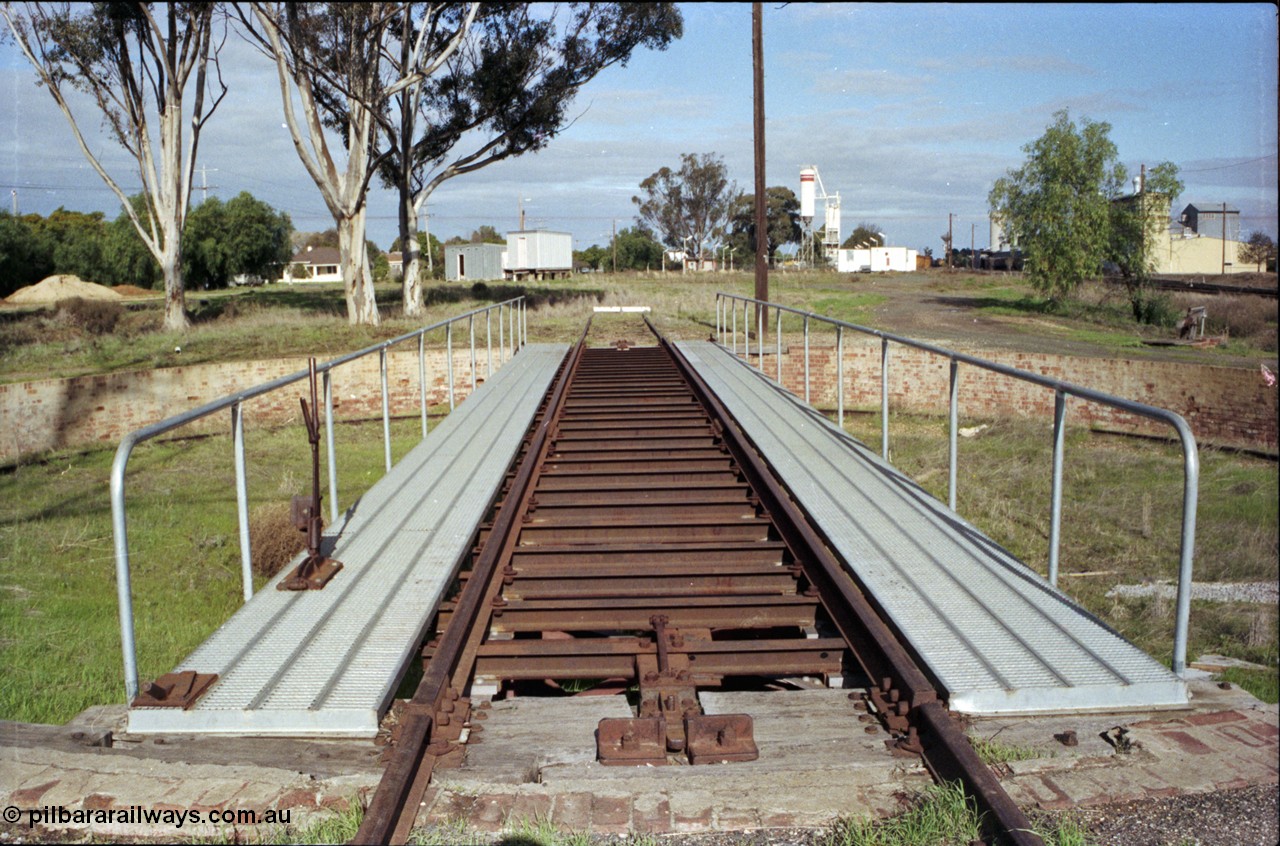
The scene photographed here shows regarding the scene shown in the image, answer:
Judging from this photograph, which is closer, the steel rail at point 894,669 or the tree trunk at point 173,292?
the steel rail at point 894,669

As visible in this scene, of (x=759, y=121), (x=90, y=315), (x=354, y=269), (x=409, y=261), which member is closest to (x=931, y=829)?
(x=759, y=121)

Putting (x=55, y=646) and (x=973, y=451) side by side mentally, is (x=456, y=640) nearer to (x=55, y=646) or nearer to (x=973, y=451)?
(x=55, y=646)

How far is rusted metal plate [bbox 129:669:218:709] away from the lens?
3.79 meters

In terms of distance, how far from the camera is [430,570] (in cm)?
532

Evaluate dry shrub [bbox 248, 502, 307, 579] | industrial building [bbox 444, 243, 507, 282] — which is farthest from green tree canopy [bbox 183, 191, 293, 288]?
dry shrub [bbox 248, 502, 307, 579]

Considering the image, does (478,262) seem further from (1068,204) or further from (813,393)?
(813,393)

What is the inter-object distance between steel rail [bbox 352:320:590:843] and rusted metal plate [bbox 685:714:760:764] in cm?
85

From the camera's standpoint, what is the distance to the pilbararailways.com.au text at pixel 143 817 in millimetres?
3098

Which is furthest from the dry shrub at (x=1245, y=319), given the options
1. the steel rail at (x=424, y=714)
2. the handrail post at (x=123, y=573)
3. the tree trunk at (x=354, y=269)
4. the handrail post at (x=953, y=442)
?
the handrail post at (x=123, y=573)

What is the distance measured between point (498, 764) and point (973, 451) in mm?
11814

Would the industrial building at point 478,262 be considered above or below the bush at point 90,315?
above

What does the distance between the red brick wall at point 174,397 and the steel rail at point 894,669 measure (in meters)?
11.0

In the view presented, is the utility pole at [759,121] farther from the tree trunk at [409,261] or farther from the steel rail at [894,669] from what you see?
the steel rail at [894,669]

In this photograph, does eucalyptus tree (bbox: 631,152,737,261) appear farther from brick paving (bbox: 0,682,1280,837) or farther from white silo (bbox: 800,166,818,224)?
brick paving (bbox: 0,682,1280,837)
